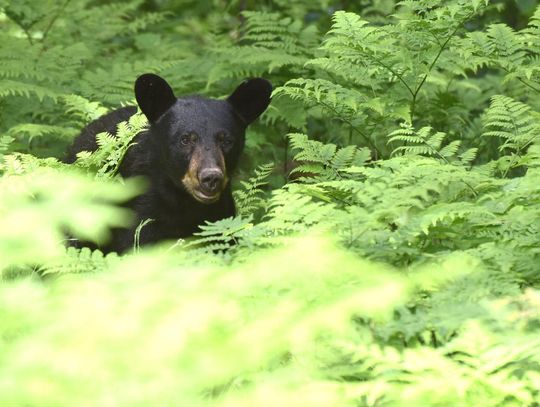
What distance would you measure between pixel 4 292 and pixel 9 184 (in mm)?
1730

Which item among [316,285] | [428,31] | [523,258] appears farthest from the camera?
[428,31]

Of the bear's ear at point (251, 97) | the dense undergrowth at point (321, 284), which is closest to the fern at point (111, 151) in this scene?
the dense undergrowth at point (321, 284)

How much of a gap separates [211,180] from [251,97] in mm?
1013

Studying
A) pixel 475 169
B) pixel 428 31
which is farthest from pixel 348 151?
pixel 428 31

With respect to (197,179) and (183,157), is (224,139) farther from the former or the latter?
(197,179)

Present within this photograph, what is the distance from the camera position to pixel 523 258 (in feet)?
13.8

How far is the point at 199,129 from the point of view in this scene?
6.85 m

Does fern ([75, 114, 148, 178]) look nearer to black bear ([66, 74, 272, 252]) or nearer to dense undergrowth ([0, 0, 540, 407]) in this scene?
dense undergrowth ([0, 0, 540, 407])

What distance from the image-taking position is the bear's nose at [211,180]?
21.2 feet

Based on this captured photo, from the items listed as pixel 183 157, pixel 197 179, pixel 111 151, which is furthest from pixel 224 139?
pixel 111 151

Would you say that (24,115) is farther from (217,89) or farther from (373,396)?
(373,396)

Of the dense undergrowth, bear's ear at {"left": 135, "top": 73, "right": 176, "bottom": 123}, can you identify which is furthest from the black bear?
the dense undergrowth

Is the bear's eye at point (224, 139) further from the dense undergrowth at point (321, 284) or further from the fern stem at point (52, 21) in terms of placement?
the fern stem at point (52, 21)

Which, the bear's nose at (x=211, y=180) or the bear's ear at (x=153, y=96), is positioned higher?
the bear's ear at (x=153, y=96)
